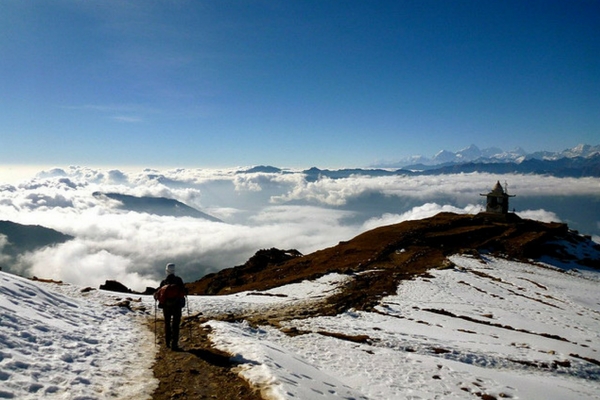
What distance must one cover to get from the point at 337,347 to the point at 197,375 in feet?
26.5

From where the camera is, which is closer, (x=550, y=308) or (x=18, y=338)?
(x=18, y=338)

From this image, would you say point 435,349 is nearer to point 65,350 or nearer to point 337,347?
point 337,347

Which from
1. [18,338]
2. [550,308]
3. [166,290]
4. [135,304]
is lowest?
[550,308]

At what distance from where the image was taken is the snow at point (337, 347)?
33.8ft

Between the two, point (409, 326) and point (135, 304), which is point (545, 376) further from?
point (135, 304)

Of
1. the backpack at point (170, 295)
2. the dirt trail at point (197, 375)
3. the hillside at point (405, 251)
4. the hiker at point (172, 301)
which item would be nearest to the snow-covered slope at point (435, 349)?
the dirt trail at point (197, 375)

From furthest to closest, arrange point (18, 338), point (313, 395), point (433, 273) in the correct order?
point (433, 273)
point (18, 338)
point (313, 395)

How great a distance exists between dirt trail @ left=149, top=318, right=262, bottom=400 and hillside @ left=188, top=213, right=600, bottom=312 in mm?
28275

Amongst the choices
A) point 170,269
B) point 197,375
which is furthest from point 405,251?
point 197,375

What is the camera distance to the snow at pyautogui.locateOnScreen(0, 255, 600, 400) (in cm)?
1029

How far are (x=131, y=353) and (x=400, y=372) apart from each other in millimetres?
10705

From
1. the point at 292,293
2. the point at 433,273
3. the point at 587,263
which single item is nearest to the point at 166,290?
the point at 292,293

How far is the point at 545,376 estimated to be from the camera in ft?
55.6

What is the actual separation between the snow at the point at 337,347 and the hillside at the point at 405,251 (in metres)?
14.0
